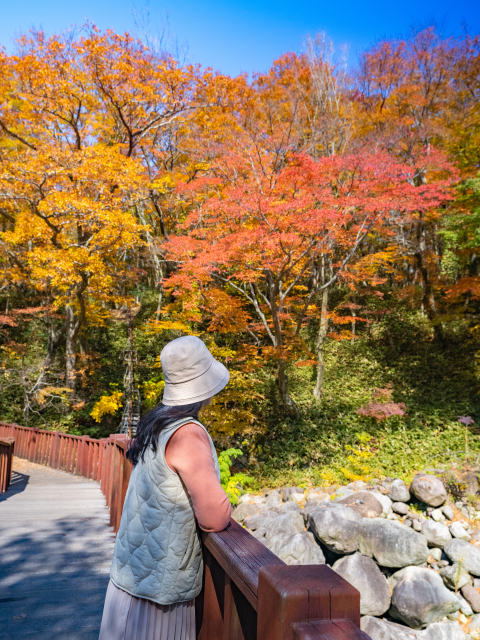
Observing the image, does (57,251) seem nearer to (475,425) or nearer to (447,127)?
(475,425)

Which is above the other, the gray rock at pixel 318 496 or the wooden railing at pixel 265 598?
the wooden railing at pixel 265 598

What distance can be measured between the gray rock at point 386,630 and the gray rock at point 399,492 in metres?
2.58

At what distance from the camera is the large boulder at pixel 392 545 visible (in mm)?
5602

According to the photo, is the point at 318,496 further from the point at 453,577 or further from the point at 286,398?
the point at 286,398

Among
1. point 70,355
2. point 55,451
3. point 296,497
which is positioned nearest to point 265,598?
point 296,497

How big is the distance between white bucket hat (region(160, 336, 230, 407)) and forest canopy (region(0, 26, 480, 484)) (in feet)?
26.1

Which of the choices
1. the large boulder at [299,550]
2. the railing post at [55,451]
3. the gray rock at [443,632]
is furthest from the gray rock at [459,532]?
the railing post at [55,451]

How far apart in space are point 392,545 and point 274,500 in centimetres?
294

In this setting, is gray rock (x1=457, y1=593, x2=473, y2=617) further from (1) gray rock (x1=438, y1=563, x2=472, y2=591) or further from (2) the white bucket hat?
(2) the white bucket hat

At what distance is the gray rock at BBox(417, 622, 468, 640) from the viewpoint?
4.69 metres

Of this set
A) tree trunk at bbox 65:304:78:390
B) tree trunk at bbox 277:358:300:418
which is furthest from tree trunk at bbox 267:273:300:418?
tree trunk at bbox 65:304:78:390

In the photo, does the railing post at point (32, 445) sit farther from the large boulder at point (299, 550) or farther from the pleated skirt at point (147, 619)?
the pleated skirt at point (147, 619)

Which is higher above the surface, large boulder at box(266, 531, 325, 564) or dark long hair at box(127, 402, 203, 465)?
dark long hair at box(127, 402, 203, 465)

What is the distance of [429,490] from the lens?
694 cm
